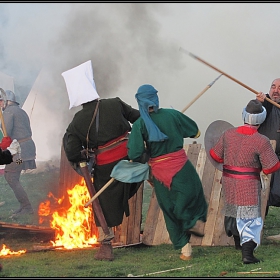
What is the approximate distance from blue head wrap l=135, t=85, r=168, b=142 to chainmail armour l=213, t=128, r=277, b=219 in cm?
63

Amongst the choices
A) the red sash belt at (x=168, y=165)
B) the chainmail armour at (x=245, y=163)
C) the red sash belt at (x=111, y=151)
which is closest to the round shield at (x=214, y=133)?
the chainmail armour at (x=245, y=163)

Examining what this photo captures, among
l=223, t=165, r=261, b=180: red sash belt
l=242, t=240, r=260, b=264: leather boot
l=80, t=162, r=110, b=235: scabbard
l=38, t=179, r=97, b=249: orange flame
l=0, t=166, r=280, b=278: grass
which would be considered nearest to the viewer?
l=0, t=166, r=280, b=278: grass

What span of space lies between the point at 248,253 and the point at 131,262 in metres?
1.10

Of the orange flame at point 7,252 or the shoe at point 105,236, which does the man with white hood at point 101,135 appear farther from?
the orange flame at point 7,252

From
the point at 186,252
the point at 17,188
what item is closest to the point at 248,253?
the point at 186,252

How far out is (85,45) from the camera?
9266mm

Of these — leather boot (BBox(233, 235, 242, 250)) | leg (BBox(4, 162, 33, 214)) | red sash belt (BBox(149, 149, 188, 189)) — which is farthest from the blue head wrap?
leg (BBox(4, 162, 33, 214))

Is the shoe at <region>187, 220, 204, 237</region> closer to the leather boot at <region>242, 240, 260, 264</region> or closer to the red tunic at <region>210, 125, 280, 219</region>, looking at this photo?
the red tunic at <region>210, 125, 280, 219</region>

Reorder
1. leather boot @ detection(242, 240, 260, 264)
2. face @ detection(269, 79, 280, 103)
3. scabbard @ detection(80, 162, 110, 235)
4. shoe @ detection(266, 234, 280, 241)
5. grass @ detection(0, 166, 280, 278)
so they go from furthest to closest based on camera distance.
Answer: face @ detection(269, 79, 280, 103) < shoe @ detection(266, 234, 280, 241) < scabbard @ detection(80, 162, 110, 235) < leather boot @ detection(242, 240, 260, 264) < grass @ detection(0, 166, 280, 278)

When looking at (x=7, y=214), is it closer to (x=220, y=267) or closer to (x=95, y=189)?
(x=95, y=189)

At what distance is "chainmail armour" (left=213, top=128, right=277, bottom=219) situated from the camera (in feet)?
18.7

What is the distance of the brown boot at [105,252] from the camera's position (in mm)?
6111

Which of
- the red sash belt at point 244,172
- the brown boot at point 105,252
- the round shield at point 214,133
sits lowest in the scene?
the brown boot at point 105,252

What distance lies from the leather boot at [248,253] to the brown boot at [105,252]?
51.0 inches
